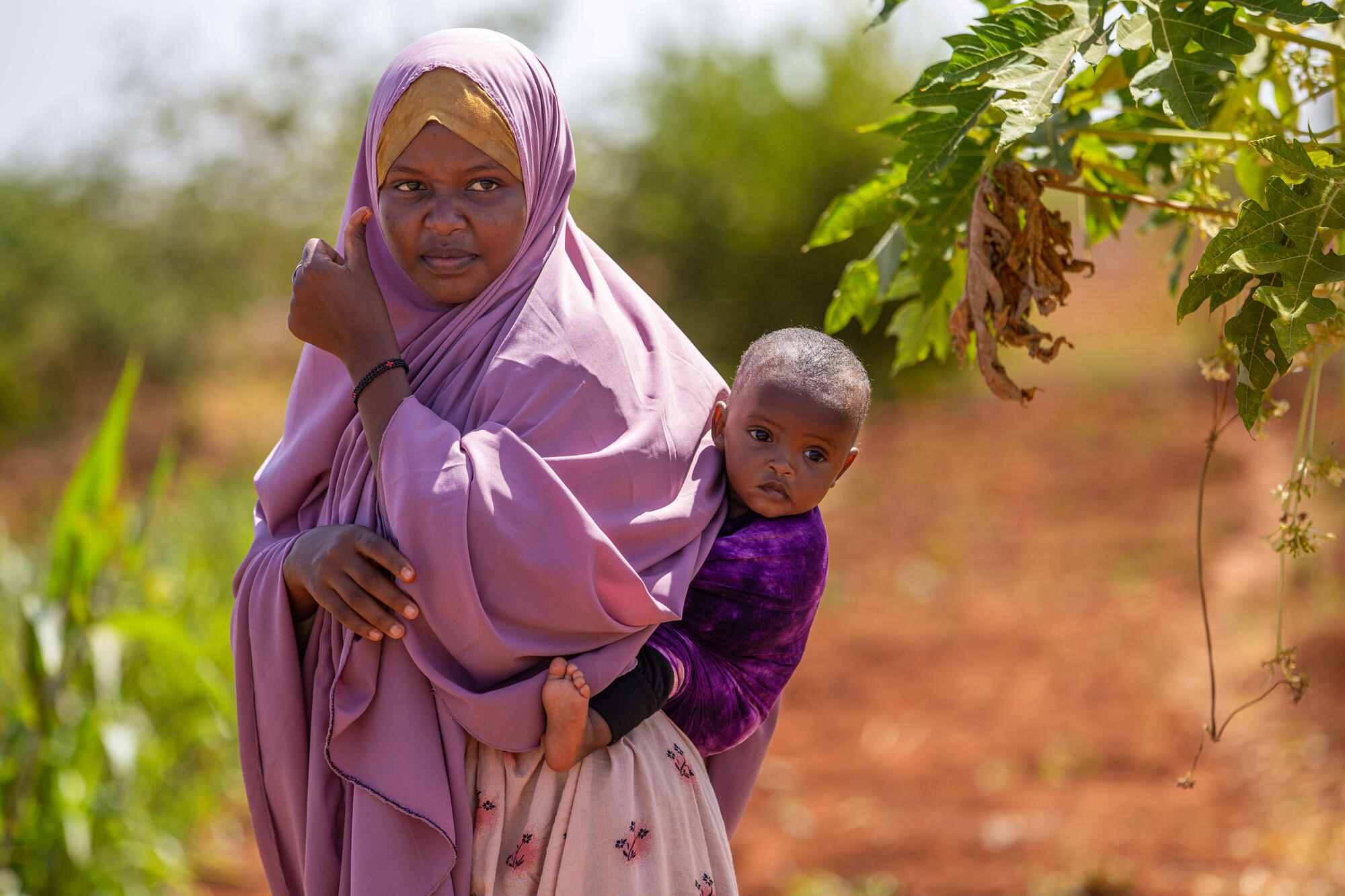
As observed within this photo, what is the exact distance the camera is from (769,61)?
14094mm

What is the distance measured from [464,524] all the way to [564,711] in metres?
0.27

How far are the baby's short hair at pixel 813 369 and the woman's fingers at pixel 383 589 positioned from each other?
22.2 inches

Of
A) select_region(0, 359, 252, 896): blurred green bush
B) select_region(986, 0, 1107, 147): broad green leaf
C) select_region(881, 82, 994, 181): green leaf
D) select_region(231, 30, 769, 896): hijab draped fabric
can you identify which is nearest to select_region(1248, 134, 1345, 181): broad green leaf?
select_region(986, 0, 1107, 147): broad green leaf

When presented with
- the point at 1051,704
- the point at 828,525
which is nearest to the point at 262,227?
the point at 828,525

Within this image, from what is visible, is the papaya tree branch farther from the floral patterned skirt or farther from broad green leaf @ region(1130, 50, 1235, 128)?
the floral patterned skirt

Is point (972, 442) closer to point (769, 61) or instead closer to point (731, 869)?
point (769, 61)

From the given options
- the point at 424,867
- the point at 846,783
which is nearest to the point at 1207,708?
the point at 846,783

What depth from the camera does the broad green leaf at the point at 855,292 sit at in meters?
2.30

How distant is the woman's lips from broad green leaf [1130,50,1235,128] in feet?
2.94

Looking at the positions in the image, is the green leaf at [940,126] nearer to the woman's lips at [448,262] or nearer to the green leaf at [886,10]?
the green leaf at [886,10]

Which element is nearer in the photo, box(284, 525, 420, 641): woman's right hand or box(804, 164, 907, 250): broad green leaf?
box(284, 525, 420, 641): woman's right hand

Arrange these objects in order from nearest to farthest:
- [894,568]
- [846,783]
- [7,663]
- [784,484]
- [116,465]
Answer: [784,484] → [116,465] → [7,663] → [846,783] → [894,568]

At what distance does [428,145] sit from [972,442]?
10188mm

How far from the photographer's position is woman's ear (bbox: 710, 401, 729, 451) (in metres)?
1.85
